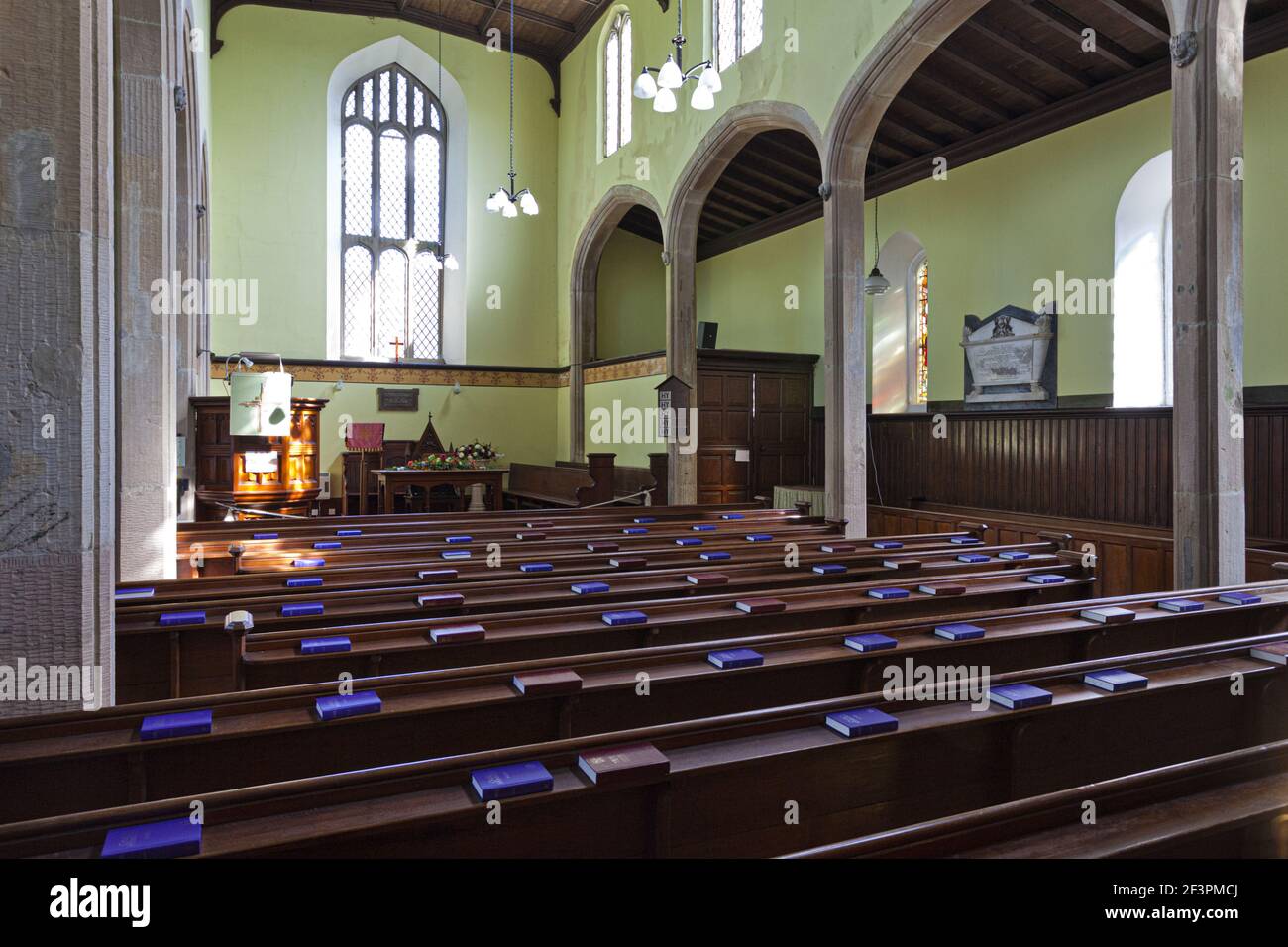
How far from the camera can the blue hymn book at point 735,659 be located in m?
2.50

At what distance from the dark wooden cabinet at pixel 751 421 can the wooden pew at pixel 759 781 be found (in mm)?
8610

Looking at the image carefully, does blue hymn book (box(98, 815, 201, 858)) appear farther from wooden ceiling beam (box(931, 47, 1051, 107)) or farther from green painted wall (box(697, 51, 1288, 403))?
wooden ceiling beam (box(931, 47, 1051, 107))

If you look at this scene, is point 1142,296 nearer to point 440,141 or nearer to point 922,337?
point 922,337

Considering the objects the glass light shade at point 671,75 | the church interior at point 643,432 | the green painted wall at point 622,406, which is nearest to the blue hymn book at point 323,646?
the church interior at point 643,432

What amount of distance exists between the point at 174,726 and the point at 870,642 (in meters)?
1.98

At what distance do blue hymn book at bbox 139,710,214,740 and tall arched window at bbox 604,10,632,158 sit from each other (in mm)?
11578

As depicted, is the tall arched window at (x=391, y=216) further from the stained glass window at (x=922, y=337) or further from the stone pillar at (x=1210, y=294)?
the stone pillar at (x=1210, y=294)

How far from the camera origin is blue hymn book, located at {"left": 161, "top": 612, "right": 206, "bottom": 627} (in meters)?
3.03

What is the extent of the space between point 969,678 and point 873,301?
31.1 feet

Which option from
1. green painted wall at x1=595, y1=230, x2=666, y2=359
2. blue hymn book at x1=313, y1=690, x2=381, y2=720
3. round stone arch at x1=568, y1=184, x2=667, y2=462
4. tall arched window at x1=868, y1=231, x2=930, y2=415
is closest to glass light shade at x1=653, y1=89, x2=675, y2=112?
tall arched window at x1=868, y1=231, x2=930, y2=415

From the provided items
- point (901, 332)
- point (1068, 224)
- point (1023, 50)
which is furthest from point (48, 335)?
point (901, 332)

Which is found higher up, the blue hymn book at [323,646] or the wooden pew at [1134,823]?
the blue hymn book at [323,646]

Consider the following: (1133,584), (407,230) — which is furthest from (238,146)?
(1133,584)

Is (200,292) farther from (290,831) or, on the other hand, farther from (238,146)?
(290,831)
